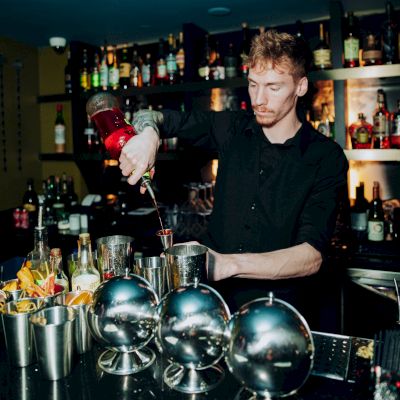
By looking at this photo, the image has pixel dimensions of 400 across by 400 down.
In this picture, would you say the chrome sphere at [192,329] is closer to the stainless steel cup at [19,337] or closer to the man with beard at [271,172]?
the stainless steel cup at [19,337]

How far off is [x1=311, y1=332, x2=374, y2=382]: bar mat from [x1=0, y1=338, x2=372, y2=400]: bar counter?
3 centimetres

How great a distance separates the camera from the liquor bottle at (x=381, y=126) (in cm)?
254

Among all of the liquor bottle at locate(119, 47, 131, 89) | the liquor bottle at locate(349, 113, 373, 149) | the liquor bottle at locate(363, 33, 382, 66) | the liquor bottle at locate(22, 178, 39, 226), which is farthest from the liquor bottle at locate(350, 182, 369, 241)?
the liquor bottle at locate(22, 178, 39, 226)

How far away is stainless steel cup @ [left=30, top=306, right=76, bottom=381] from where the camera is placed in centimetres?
92

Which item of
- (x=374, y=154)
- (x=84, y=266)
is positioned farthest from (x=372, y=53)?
(x=84, y=266)

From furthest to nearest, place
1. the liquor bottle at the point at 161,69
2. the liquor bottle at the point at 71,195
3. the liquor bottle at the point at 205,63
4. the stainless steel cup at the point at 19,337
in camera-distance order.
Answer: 1. the liquor bottle at the point at 71,195
2. the liquor bottle at the point at 161,69
3. the liquor bottle at the point at 205,63
4. the stainless steel cup at the point at 19,337

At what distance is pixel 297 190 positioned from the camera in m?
1.64

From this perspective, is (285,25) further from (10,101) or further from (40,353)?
(40,353)

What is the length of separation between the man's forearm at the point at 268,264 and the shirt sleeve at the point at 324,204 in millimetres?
46

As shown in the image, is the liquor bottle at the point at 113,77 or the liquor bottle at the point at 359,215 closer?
the liquor bottle at the point at 359,215

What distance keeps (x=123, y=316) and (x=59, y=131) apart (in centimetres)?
280

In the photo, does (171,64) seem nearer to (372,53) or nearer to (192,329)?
(372,53)

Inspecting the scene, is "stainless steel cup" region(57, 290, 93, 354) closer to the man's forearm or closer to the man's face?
the man's forearm

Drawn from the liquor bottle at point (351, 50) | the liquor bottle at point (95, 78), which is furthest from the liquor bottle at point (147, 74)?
the liquor bottle at point (351, 50)
